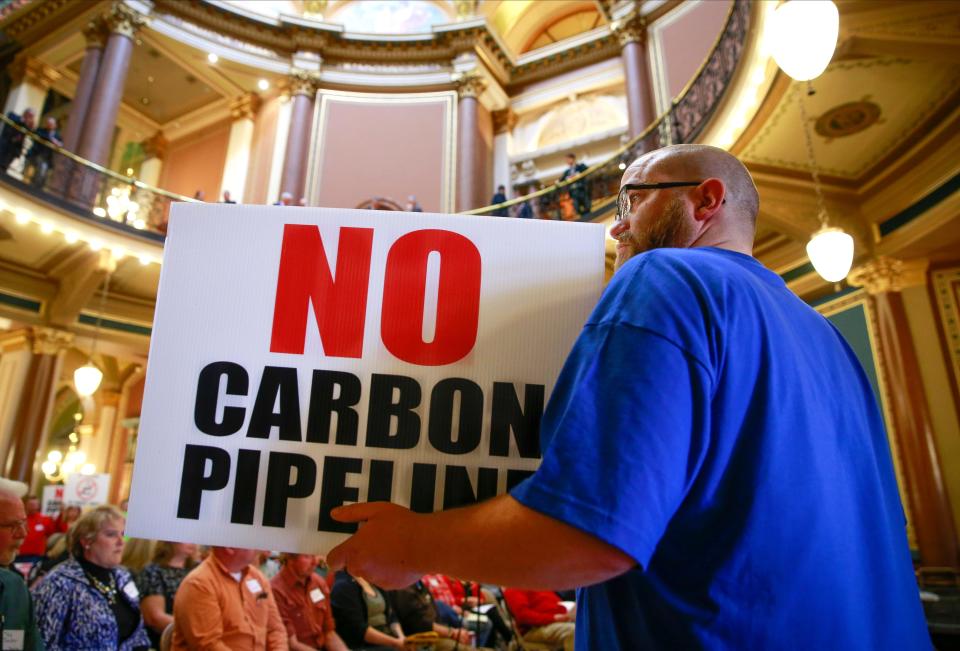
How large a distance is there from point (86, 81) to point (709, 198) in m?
14.2

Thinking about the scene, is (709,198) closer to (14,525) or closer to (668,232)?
(668,232)

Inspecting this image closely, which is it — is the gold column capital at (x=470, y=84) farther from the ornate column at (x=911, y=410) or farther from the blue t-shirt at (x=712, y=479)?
the blue t-shirt at (x=712, y=479)

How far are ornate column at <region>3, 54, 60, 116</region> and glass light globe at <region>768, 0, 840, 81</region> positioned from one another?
49.6 ft

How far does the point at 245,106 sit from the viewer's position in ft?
50.9

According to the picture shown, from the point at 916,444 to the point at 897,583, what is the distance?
22.8 feet

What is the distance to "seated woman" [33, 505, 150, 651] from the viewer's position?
3.18m

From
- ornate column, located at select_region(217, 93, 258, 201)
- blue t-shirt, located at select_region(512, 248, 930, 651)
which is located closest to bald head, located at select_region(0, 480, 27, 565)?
blue t-shirt, located at select_region(512, 248, 930, 651)

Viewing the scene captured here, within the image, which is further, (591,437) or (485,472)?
(485,472)

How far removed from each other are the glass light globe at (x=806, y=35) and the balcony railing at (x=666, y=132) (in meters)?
2.49

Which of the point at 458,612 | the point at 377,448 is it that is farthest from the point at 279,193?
the point at 377,448

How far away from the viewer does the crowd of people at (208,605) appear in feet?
10.3

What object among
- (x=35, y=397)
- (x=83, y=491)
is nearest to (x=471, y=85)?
(x=35, y=397)

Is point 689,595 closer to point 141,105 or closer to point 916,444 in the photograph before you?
point 916,444

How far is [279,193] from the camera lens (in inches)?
541
